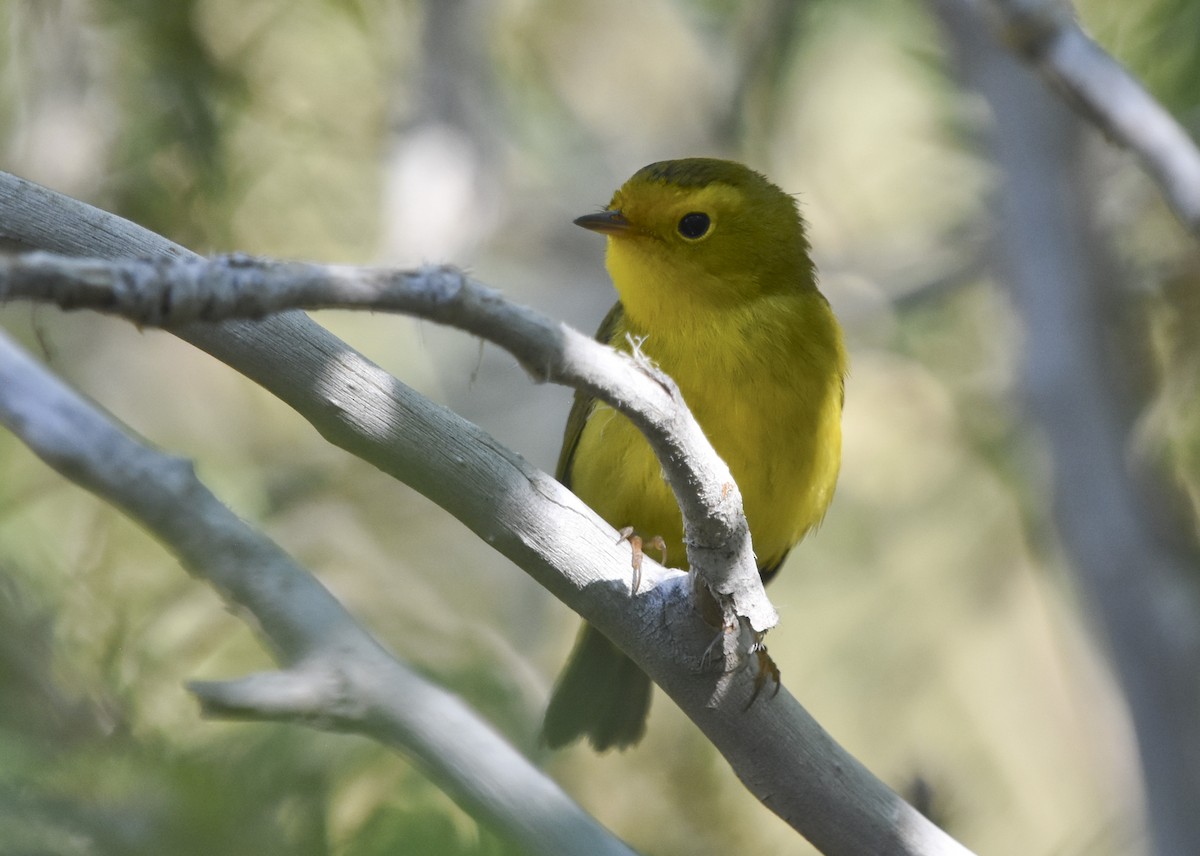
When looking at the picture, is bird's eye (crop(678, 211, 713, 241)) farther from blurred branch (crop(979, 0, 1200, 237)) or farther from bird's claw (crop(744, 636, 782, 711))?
bird's claw (crop(744, 636, 782, 711))

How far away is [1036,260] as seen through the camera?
201 inches

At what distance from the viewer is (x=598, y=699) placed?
4016mm

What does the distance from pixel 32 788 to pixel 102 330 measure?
4183mm

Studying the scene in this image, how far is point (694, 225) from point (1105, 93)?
132cm

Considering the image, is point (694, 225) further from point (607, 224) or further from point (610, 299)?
point (610, 299)

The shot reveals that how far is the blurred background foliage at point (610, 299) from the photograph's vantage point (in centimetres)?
494

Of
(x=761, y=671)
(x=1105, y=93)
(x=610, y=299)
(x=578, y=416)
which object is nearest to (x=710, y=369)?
(x=578, y=416)

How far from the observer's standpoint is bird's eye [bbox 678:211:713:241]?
12.7 feet

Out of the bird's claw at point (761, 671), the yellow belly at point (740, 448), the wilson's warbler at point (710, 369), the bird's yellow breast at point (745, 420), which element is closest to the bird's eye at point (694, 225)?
the wilson's warbler at point (710, 369)

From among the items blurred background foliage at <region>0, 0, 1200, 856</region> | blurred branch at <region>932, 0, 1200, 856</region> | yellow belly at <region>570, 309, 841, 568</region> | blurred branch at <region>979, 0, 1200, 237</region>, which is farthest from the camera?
blurred background foliage at <region>0, 0, 1200, 856</region>

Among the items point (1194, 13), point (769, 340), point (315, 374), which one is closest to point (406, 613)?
point (769, 340)

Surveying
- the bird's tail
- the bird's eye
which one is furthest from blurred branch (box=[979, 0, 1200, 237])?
the bird's tail

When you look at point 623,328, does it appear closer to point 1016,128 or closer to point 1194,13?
point 1016,128

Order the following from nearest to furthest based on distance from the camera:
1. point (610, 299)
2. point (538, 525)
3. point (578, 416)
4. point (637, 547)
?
point (538, 525)
point (637, 547)
point (578, 416)
point (610, 299)
